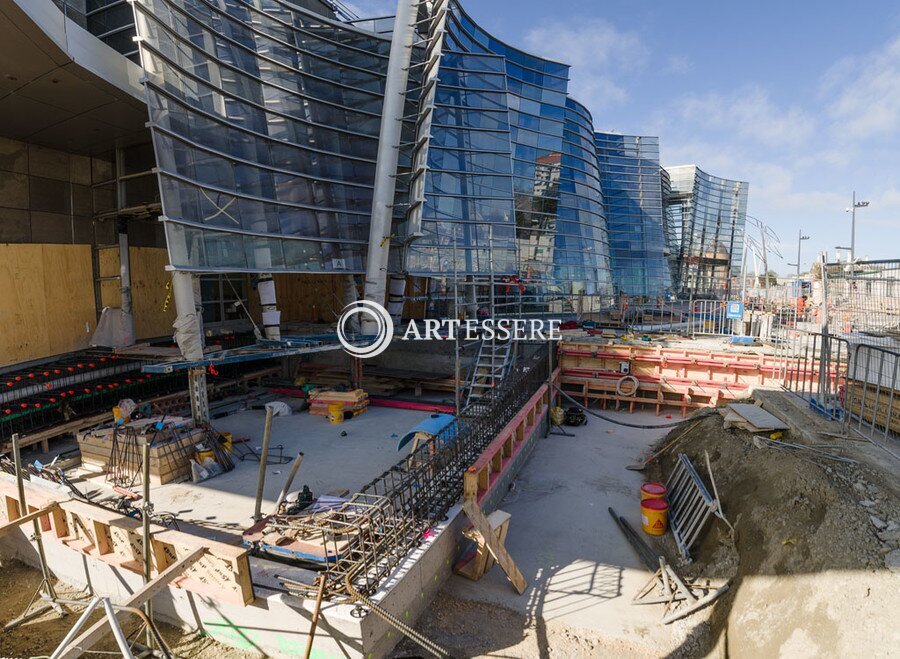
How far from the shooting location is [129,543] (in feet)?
20.4

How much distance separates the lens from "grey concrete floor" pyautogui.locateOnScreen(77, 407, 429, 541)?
8016 mm

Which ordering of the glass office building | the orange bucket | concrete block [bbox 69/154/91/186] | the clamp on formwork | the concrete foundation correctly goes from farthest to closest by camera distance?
the glass office building < concrete block [bbox 69/154/91/186] < the clamp on formwork < the orange bucket < the concrete foundation

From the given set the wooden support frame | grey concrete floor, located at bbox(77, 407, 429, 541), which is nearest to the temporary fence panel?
the wooden support frame

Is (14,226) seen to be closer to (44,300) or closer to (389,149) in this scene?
(44,300)

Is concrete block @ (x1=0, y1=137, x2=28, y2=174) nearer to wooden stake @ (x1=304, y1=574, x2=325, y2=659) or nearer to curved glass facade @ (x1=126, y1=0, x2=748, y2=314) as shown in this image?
curved glass facade @ (x1=126, y1=0, x2=748, y2=314)

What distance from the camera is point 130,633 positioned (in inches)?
249

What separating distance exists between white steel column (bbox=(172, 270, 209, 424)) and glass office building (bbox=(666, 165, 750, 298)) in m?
44.1

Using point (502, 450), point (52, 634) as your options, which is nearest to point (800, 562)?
point (502, 450)

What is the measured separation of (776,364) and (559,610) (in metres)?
10.5

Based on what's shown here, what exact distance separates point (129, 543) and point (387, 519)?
3.42m

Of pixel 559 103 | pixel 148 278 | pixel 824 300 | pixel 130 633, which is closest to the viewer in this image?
pixel 130 633

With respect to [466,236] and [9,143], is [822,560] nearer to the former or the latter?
[466,236]

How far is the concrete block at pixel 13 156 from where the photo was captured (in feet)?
41.4

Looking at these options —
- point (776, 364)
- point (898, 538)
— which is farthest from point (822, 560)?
point (776, 364)
